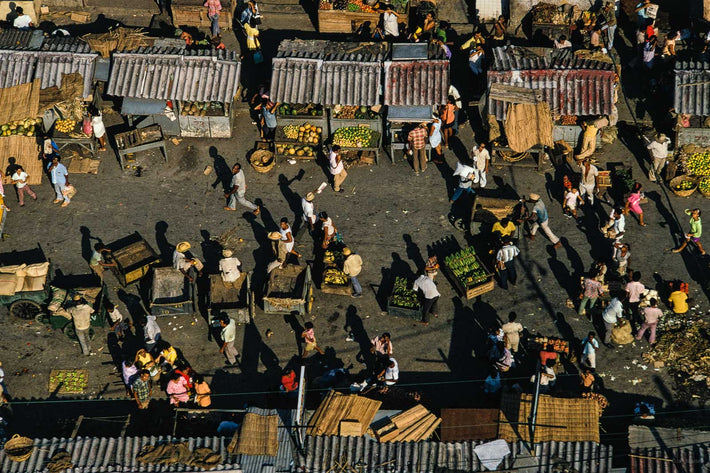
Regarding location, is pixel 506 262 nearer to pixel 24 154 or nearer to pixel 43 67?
pixel 24 154

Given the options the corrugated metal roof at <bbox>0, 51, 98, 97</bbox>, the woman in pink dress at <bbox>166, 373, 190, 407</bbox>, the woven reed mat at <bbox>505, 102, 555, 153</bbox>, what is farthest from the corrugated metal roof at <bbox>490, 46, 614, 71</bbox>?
the woman in pink dress at <bbox>166, 373, 190, 407</bbox>

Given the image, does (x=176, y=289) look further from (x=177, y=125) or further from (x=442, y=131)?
(x=442, y=131)

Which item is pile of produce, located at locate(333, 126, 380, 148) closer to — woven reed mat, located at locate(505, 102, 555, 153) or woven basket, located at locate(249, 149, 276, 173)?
woven basket, located at locate(249, 149, 276, 173)

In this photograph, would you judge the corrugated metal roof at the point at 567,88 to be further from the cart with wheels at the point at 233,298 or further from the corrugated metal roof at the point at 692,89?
the cart with wheels at the point at 233,298

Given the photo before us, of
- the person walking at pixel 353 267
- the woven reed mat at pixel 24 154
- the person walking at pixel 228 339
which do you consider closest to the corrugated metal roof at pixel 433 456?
the person walking at pixel 228 339

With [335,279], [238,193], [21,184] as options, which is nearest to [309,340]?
[335,279]

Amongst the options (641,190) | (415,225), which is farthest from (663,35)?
(415,225)
